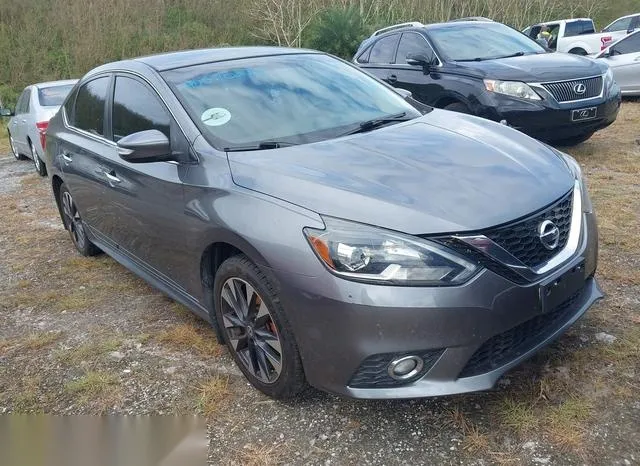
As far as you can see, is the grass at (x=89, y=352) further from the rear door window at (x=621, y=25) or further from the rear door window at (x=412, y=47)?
the rear door window at (x=621, y=25)

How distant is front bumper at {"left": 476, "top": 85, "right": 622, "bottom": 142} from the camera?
632 centimetres

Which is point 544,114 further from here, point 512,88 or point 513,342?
point 513,342

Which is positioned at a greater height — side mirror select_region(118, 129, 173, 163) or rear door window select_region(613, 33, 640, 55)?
side mirror select_region(118, 129, 173, 163)

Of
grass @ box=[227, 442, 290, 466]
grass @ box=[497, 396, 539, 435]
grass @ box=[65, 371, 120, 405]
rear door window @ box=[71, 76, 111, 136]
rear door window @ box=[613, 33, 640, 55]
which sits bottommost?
rear door window @ box=[613, 33, 640, 55]

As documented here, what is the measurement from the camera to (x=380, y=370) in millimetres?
2379

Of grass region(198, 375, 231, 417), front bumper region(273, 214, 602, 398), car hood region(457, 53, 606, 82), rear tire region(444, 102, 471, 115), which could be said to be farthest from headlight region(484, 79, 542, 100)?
grass region(198, 375, 231, 417)

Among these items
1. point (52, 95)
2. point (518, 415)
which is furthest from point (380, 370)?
point (52, 95)

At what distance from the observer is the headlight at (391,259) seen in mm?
2277

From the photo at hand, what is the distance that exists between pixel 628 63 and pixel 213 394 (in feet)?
35.3

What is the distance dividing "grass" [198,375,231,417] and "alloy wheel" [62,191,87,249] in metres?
2.45

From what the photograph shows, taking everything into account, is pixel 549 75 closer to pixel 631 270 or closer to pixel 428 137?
pixel 631 270

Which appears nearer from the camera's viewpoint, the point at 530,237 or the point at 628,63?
the point at 530,237

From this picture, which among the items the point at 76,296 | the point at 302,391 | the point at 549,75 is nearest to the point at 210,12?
the point at 549,75

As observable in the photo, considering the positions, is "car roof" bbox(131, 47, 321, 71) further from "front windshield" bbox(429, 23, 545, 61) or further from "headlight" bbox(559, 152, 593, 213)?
"front windshield" bbox(429, 23, 545, 61)
